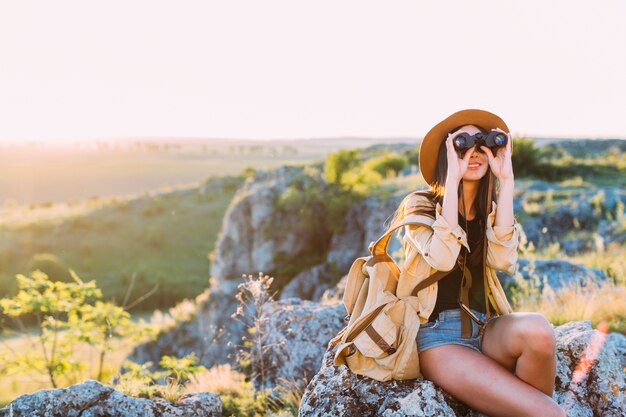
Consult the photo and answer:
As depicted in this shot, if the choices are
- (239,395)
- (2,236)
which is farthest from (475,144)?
(2,236)

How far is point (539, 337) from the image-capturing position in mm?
3152

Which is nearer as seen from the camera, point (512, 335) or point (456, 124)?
point (512, 335)

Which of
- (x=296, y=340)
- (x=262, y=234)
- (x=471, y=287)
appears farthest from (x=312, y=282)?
(x=471, y=287)

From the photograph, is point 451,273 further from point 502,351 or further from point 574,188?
point 574,188

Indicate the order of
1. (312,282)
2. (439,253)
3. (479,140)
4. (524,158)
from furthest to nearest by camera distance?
(524,158)
(312,282)
(479,140)
(439,253)

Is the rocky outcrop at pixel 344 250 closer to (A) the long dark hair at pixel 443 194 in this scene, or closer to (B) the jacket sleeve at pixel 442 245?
(A) the long dark hair at pixel 443 194

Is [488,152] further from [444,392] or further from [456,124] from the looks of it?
[444,392]

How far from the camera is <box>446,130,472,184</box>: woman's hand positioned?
3432 mm

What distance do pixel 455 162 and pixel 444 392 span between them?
136cm

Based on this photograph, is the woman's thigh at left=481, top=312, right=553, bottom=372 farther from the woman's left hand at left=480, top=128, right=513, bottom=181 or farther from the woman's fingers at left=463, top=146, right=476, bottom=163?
the woman's fingers at left=463, top=146, right=476, bottom=163

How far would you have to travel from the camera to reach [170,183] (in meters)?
112

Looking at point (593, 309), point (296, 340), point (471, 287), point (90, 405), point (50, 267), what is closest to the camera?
point (471, 287)

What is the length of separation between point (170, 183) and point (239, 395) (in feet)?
363

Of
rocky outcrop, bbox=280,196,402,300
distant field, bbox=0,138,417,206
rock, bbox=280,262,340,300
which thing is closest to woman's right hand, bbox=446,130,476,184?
rocky outcrop, bbox=280,196,402,300
